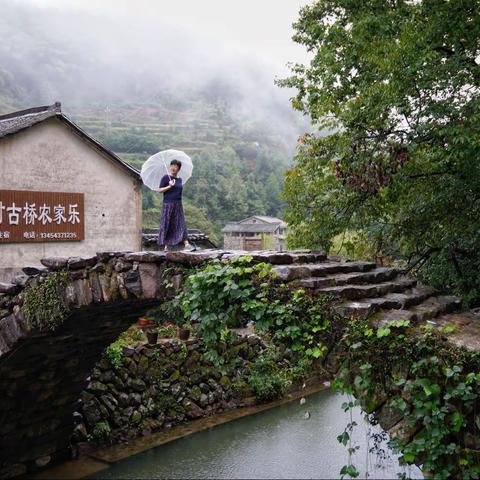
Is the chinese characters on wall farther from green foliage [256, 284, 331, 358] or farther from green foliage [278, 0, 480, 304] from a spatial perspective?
green foliage [256, 284, 331, 358]

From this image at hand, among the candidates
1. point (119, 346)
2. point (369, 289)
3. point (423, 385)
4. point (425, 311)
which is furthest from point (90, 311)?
point (119, 346)

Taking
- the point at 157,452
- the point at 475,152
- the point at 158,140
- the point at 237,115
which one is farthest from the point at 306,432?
the point at 237,115

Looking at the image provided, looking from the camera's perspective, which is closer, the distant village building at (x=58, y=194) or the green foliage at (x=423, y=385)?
the green foliage at (x=423, y=385)

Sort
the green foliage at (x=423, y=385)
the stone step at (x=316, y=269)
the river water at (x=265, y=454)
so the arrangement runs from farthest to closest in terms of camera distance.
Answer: the river water at (x=265, y=454) → the stone step at (x=316, y=269) → the green foliage at (x=423, y=385)

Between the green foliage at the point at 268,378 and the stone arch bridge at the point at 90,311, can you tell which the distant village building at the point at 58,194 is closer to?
the stone arch bridge at the point at 90,311

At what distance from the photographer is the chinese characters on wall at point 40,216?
38.9 ft

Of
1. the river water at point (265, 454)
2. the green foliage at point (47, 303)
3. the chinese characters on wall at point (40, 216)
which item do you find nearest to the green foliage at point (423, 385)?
the green foliage at point (47, 303)

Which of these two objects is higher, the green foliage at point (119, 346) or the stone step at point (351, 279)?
the stone step at point (351, 279)

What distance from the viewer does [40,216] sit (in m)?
12.3

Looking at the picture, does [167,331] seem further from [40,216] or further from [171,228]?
[171,228]

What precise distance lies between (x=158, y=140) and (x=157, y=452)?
4431cm

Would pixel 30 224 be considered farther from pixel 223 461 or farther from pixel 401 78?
pixel 401 78

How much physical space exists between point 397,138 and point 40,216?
27.7 feet

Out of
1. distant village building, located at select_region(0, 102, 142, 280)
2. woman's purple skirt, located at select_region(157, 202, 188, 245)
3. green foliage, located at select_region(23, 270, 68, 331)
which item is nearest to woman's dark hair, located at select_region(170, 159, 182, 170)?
woman's purple skirt, located at select_region(157, 202, 188, 245)
